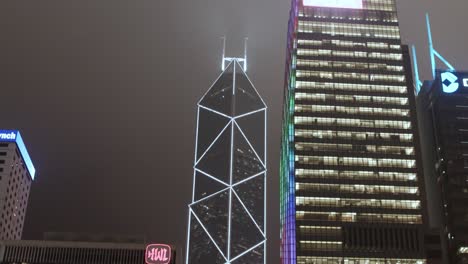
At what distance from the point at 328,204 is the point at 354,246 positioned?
13.5 metres

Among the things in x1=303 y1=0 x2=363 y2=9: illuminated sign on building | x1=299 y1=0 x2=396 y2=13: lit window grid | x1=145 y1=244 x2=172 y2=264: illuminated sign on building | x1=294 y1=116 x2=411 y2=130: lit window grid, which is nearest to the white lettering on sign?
x1=294 y1=116 x2=411 y2=130: lit window grid

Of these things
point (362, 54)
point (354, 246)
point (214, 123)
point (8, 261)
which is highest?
point (362, 54)

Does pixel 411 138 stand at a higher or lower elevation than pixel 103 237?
higher

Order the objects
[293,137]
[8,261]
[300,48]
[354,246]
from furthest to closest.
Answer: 1. [300,48]
2. [293,137]
3. [354,246]
4. [8,261]

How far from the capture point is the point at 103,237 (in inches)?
4702

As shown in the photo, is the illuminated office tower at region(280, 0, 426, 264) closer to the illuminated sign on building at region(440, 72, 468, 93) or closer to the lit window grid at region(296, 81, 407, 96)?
the lit window grid at region(296, 81, 407, 96)

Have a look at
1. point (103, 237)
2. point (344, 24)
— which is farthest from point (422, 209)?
point (103, 237)

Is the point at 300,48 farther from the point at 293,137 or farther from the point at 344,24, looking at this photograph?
the point at 293,137

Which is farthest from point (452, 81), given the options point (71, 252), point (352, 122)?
point (71, 252)

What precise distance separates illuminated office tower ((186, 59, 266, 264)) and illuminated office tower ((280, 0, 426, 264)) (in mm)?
38759

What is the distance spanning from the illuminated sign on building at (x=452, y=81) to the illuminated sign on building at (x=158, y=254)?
119m

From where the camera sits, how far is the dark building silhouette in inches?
6511

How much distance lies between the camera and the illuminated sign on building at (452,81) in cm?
18662

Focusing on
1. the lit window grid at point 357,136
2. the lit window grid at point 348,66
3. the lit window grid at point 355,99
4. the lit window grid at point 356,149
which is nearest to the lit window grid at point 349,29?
the lit window grid at point 348,66
